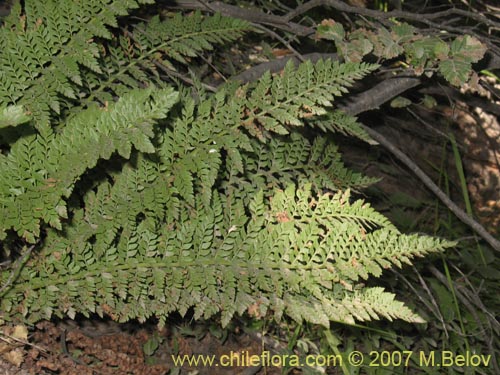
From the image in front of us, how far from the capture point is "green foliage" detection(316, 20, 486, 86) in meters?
1.63

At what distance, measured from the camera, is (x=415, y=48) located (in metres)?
1.65

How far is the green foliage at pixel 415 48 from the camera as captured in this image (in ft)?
5.34

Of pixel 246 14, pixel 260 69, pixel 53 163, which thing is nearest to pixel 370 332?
pixel 260 69

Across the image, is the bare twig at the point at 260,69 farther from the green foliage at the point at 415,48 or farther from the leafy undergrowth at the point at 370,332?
the leafy undergrowth at the point at 370,332

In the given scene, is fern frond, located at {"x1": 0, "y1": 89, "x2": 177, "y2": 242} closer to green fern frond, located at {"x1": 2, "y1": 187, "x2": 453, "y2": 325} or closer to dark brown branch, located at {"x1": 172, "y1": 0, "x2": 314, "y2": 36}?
green fern frond, located at {"x1": 2, "y1": 187, "x2": 453, "y2": 325}

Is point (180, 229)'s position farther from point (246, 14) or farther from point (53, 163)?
point (246, 14)

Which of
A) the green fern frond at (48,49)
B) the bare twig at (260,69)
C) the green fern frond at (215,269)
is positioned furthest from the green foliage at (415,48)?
the green fern frond at (48,49)

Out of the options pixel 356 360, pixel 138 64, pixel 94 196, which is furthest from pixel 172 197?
pixel 356 360

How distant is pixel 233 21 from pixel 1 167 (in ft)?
2.51

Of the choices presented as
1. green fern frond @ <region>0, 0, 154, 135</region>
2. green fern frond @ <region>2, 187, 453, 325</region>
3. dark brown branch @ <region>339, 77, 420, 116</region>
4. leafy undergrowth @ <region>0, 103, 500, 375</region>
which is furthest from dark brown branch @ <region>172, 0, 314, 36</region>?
leafy undergrowth @ <region>0, 103, 500, 375</region>

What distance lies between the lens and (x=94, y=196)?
1407mm

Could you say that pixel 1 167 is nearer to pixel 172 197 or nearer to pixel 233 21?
pixel 172 197

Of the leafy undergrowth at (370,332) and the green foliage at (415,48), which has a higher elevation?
the green foliage at (415,48)

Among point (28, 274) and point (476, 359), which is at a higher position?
point (28, 274)
